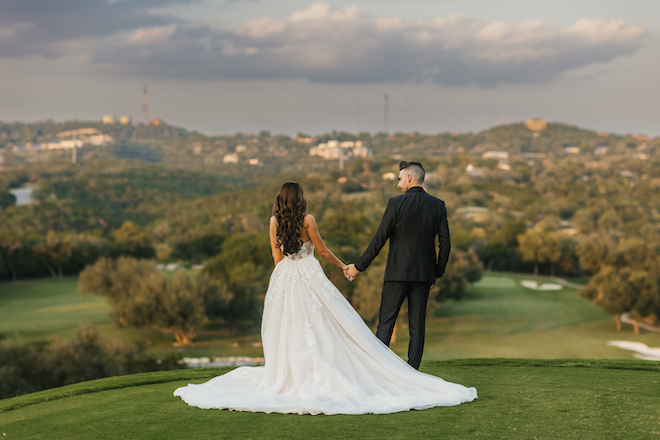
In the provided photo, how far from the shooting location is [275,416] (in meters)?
5.82

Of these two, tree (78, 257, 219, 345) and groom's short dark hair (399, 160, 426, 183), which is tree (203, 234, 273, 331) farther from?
groom's short dark hair (399, 160, 426, 183)

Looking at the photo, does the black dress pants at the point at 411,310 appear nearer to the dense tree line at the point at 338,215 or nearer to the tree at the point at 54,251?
the dense tree line at the point at 338,215

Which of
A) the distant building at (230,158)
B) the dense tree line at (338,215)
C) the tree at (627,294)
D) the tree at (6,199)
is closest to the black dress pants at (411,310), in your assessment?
the dense tree line at (338,215)

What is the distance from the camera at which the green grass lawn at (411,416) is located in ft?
17.1

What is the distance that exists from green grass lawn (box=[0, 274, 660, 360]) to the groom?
103 feet

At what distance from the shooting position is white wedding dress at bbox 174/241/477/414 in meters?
6.11

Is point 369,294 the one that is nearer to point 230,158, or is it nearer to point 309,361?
point 309,361

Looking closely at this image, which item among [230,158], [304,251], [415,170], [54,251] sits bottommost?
[54,251]

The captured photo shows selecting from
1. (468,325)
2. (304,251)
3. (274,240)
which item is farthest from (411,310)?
(468,325)

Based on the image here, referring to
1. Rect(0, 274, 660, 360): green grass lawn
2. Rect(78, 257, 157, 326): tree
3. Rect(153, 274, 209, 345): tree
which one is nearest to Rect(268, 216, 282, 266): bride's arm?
Rect(0, 274, 660, 360): green grass lawn

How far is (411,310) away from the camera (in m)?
7.24

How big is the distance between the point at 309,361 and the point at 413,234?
171 cm

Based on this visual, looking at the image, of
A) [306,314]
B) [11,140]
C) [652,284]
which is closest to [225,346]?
[652,284]

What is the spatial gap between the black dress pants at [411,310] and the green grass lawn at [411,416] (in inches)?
27.5
